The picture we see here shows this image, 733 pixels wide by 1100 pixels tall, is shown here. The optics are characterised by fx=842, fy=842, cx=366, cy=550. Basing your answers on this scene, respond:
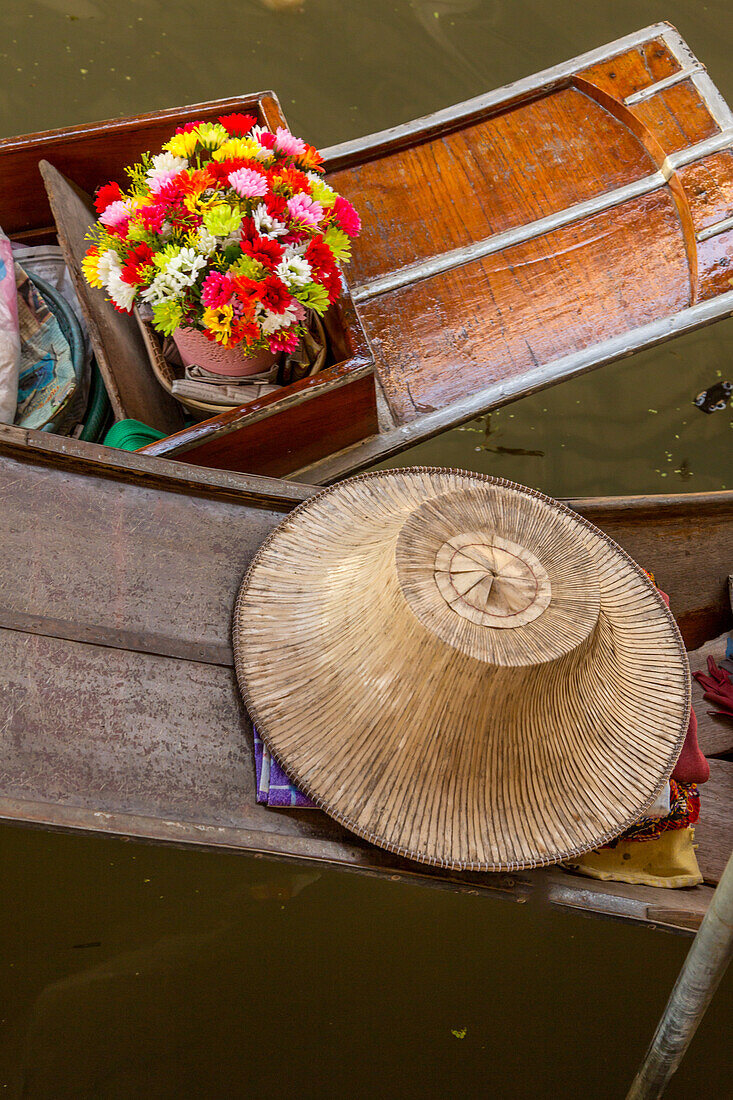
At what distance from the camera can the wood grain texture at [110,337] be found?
2.00m

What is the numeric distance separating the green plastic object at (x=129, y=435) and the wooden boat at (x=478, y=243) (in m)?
0.05

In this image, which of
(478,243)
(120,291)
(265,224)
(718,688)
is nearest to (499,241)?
(478,243)

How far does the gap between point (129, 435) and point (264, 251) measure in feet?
1.75

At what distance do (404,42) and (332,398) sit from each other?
2.76 metres

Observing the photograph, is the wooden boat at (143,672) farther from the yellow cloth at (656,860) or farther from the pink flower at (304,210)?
the pink flower at (304,210)

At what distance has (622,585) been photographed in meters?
1.66

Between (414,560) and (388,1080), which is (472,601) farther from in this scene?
(388,1080)

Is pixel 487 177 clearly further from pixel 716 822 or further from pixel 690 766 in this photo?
pixel 716 822

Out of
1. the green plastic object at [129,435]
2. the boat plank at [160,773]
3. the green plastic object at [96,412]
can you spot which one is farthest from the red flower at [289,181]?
Answer: the boat plank at [160,773]

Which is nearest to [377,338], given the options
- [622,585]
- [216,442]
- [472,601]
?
[216,442]

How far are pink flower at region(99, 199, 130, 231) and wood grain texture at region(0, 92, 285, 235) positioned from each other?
589 mm

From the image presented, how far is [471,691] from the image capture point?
53.4 inches

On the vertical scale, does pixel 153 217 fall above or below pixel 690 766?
above

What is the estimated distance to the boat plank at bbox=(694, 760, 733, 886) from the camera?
6.48 ft
